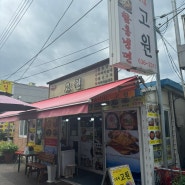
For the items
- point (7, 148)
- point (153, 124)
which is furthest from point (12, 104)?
point (7, 148)

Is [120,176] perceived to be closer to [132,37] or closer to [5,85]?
[132,37]

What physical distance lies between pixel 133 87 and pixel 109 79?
3714 millimetres

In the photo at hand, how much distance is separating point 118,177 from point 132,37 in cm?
402

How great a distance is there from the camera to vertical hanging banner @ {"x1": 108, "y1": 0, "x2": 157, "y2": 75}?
17.9 feet

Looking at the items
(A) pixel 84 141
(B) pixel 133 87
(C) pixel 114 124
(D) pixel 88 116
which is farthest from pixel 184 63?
(A) pixel 84 141

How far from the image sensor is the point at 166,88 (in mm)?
8023

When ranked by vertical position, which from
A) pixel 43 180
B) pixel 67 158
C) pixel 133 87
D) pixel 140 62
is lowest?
pixel 43 180

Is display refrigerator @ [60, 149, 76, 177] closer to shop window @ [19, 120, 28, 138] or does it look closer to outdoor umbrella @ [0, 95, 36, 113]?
outdoor umbrella @ [0, 95, 36, 113]

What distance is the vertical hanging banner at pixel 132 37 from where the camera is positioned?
5461 mm

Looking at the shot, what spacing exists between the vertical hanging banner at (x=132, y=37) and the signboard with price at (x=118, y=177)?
298cm

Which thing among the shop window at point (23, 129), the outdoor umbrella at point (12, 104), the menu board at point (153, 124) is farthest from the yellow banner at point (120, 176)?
the shop window at point (23, 129)

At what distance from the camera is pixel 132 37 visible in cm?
576

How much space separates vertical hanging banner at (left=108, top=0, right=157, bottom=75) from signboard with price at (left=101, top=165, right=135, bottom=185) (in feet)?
9.77

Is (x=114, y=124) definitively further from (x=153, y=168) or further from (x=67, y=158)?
(x=67, y=158)
